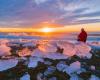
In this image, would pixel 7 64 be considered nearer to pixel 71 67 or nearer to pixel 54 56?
pixel 54 56

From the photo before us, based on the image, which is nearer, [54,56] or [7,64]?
[7,64]

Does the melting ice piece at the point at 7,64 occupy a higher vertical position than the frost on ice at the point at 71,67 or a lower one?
higher

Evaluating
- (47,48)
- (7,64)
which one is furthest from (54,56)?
(7,64)

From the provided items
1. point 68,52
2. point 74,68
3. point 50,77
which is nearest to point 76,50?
point 68,52

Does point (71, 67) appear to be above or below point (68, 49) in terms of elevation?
below

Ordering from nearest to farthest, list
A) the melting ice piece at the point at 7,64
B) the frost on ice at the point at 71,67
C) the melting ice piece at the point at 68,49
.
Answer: the melting ice piece at the point at 7,64 → the melting ice piece at the point at 68,49 → the frost on ice at the point at 71,67

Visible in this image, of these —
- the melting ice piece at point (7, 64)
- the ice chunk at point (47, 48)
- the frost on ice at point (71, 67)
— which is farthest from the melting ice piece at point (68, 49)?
the frost on ice at point (71, 67)

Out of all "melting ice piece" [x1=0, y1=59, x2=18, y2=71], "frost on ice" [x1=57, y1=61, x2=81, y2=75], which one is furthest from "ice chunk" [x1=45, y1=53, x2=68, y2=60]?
"frost on ice" [x1=57, y1=61, x2=81, y2=75]

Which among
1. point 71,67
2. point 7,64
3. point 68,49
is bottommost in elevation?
point 71,67

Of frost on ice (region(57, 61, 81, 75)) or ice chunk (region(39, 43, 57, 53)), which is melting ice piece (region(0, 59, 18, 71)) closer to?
ice chunk (region(39, 43, 57, 53))

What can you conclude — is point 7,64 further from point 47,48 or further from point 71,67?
point 71,67

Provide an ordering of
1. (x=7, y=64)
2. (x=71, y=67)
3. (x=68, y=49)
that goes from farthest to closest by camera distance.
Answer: (x=71, y=67), (x=68, y=49), (x=7, y=64)

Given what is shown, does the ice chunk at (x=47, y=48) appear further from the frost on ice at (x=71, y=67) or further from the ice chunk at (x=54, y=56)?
the frost on ice at (x=71, y=67)

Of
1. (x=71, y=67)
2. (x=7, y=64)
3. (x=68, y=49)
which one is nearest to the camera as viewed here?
(x=7, y=64)
